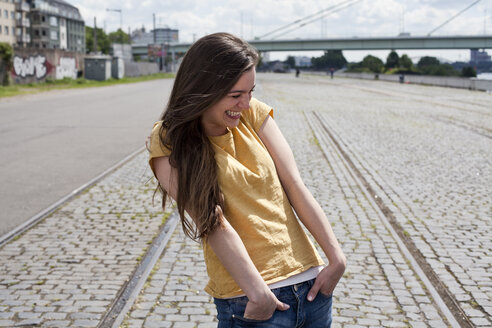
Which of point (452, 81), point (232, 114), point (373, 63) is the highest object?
point (373, 63)

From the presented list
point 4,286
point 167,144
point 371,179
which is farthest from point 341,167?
point 167,144

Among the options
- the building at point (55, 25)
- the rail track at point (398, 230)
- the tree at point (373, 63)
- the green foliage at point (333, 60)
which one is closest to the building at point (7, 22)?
the building at point (55, 25)

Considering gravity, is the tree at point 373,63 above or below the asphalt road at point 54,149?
above

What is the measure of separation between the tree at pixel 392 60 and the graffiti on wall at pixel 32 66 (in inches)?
2855

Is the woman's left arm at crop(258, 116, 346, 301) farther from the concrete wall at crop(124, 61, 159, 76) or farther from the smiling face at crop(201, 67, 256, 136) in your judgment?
the concrete wall at crop(124, 61, 159, 76)

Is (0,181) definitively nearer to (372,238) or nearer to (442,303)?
(372,238)

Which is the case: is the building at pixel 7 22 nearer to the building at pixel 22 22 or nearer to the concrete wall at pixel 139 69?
the building at pixel 22 22

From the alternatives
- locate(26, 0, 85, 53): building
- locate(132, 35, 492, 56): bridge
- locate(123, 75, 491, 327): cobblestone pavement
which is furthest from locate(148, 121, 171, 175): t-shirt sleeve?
locate(26, 0, 85, 53): building

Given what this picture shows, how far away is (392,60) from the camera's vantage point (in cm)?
10531

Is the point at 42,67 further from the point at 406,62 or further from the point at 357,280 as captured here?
the point at 406,62

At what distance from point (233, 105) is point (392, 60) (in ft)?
356

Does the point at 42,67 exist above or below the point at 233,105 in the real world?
above

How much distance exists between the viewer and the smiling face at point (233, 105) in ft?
5.76

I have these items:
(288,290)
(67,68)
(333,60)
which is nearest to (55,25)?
(67,68)
